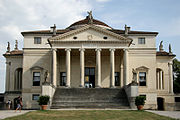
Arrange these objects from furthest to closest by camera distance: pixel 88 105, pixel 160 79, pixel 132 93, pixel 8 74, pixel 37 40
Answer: pixel 160 79
pixel 8 74
pixel 37 40
pixel 132 93
pixel 88 105

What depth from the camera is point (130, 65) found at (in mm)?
48656

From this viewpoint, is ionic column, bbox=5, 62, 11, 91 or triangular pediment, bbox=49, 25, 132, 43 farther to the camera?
ionic column, bbox=5, 62, 11, 91

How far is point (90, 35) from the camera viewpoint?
43.3m

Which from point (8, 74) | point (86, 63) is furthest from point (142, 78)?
point (8, 74)

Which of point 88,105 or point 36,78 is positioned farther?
point 36,78

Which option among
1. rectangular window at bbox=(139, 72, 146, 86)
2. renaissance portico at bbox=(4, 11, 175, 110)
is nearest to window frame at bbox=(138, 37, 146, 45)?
renaissance portico at bbox=(4, 11, 175, 110)

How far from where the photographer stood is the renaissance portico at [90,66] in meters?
41.3

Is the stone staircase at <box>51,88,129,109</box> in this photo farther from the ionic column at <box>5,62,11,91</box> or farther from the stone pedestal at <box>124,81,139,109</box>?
the ionic column at <box>5,62,11,91</box>

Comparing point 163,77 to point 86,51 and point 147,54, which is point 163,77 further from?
point 86,51

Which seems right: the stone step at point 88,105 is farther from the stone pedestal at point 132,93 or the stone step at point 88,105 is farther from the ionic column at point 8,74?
the ionic column at point 8,74

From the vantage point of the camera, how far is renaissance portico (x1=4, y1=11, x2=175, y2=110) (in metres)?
41.3

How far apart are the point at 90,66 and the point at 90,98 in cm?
1203

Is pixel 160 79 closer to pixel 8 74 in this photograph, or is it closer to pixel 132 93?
pixel 132 93

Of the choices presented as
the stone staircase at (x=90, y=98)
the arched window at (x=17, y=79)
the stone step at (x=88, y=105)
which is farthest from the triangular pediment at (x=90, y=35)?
the arched window at (x=17, y=79)
